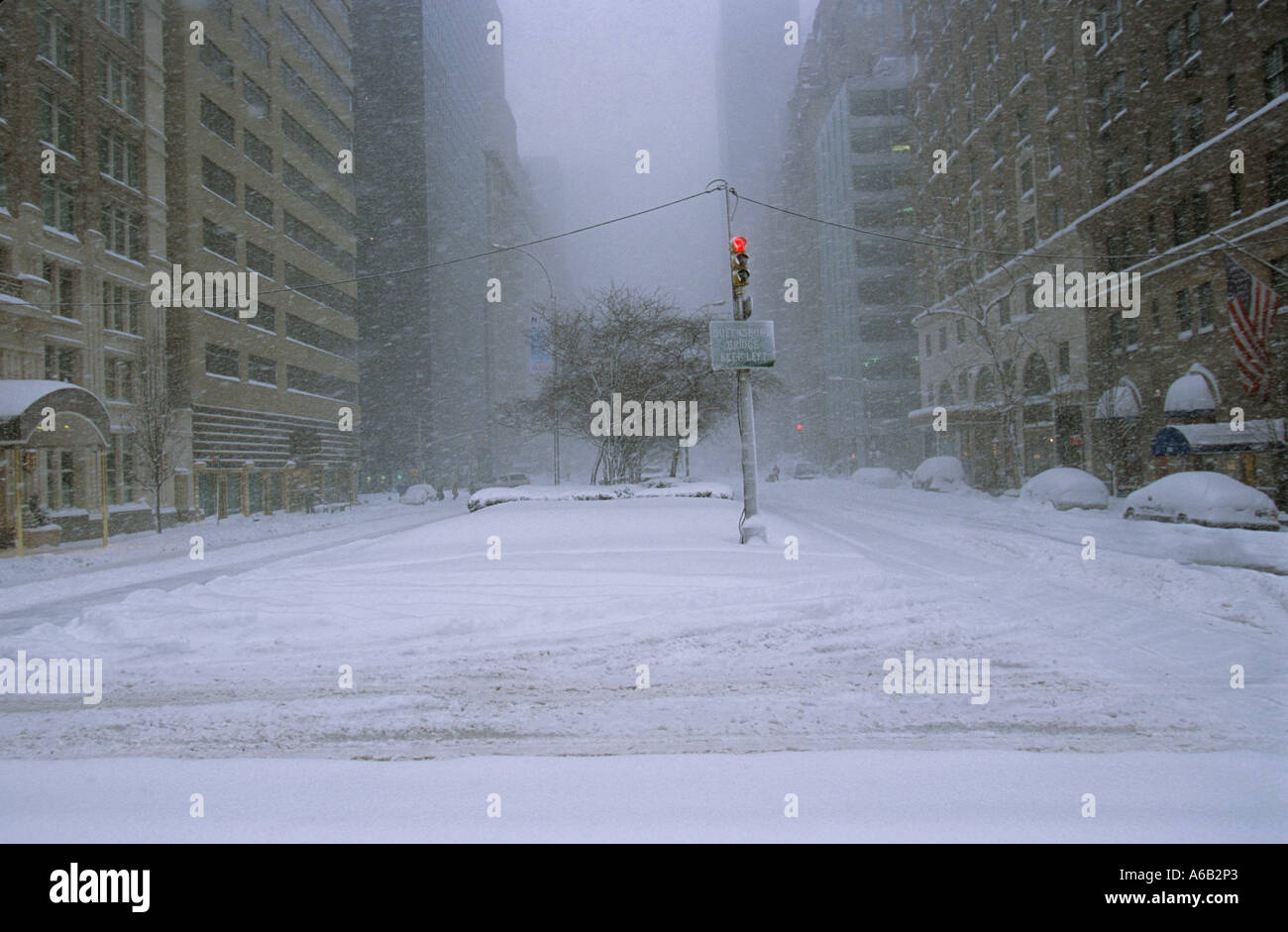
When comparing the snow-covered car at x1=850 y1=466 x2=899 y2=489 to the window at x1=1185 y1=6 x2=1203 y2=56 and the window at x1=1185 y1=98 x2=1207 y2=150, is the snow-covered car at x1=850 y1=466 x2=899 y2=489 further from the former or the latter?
the window at x1=1185 y1=6 x2=1203 y2=56

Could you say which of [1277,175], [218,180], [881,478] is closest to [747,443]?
[1277,175]

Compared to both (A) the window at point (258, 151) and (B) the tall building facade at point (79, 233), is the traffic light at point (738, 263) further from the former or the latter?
(A) the window at point (258, 151)

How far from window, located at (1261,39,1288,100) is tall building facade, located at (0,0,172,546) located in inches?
1514

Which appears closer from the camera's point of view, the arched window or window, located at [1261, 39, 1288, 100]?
window, located at [1261, 39, 1288, 100]

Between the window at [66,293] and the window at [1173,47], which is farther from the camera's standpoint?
the window at [1173,47]

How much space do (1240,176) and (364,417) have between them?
69886 millimetres

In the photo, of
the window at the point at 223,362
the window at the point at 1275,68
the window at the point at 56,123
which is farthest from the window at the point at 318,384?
the window at the point at 1275,68

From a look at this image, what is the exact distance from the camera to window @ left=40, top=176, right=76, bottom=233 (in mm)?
26611

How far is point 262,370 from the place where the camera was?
1626 inches

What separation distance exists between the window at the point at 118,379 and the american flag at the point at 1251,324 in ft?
127

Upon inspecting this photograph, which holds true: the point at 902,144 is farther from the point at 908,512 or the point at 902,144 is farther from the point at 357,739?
the point at 357,739

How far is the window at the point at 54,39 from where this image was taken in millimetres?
26422

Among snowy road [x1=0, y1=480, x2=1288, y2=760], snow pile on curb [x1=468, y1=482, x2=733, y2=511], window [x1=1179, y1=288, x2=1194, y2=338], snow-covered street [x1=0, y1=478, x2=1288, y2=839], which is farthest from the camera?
window [x1=1179, y1=288, x2=1194, y2=338]

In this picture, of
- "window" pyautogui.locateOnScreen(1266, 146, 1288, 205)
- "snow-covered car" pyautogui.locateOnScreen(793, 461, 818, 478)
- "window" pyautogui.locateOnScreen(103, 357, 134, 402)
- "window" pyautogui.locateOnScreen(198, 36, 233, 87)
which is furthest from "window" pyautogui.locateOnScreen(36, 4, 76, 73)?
"snow-covered car" pyautogui.locateOnScreen(793, 461, 818, 478)
